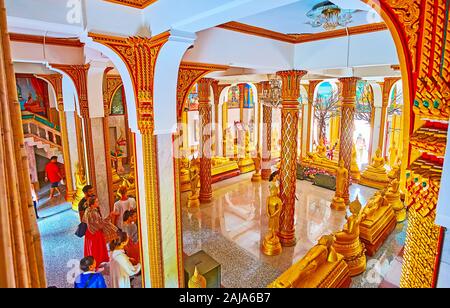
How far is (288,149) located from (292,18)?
91.6 inches

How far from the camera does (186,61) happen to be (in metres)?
3.58

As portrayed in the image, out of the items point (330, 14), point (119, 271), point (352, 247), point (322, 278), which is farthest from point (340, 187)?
point (119, 271)

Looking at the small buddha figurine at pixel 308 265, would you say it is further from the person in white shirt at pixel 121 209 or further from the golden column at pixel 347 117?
the golden column at pixel 347 117

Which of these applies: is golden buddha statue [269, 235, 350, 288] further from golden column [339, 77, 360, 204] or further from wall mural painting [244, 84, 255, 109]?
wall mural painting [244, 84, 255, 109]

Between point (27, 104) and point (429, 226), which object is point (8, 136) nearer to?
point (429, 226)

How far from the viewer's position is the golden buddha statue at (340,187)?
22.4ft

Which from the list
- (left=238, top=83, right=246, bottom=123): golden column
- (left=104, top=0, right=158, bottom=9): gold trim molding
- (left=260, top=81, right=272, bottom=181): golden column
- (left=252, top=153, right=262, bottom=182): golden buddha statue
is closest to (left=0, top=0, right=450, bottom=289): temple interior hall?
(left=104, top=0, right=158, bottom=9): gold trim molding

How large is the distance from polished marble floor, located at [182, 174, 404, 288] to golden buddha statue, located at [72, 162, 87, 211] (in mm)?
2498

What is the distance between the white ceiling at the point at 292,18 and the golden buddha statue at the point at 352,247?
9.38 feet

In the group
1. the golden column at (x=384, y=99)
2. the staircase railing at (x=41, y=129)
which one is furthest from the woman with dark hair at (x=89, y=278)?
the golden column at (x=384, y=99)

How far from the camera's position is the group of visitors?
2996 mm

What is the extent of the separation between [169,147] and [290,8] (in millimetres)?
2133

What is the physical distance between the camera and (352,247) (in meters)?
4.48
